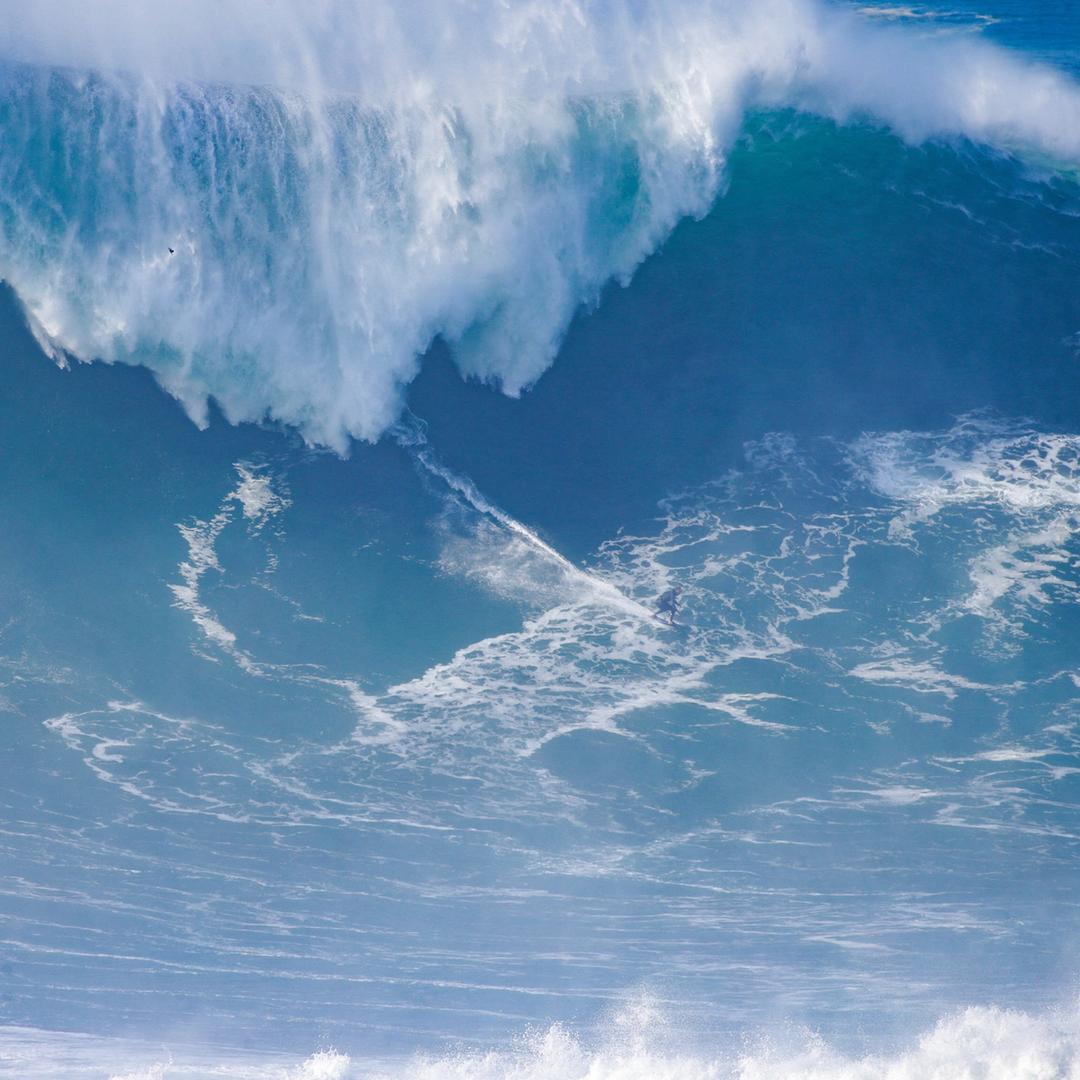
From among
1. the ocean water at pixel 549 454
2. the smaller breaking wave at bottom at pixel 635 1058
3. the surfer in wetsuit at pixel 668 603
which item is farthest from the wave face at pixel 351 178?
the smaller breaking wave at bottom at pixel 635 1058

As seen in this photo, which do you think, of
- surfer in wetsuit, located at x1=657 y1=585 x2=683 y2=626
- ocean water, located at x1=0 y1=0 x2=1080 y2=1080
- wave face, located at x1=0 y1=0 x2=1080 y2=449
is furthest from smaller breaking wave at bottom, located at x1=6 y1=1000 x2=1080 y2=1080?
wave face, located at x1=0 y1=0 x2=1080 y2=449

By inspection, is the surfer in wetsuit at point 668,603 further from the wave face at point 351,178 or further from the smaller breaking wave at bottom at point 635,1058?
the smaller breaking wave at bottom at point 635,1058

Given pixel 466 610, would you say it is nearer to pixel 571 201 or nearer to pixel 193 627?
pixel 193 627

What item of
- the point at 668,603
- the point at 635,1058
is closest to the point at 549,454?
the point at 668,603

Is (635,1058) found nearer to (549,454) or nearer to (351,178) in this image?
(549,454)

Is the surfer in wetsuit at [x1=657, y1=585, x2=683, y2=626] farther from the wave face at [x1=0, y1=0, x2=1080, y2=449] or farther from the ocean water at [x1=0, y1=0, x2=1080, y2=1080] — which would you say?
the wave face at [x1=0, y1=0, x2=1080, y2=449]

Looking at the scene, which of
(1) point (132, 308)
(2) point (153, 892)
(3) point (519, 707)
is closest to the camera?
(1) point (132, 308)

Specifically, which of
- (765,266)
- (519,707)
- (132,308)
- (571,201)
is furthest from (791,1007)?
(132,308)
